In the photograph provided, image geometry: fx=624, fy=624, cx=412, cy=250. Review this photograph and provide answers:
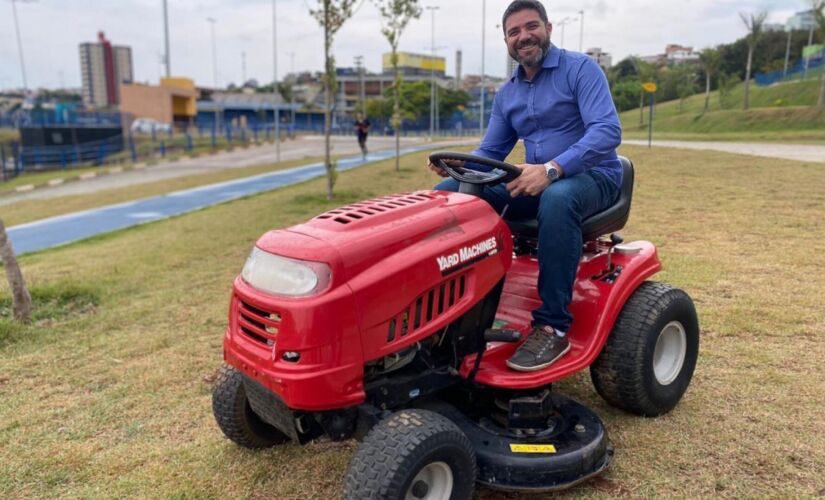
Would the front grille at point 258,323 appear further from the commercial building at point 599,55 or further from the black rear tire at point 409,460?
the commercial building at point 599,55

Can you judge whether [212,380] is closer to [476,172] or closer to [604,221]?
[476,172]

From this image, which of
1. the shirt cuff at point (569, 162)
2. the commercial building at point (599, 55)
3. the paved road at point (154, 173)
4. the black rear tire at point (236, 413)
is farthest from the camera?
the paved road at point (154, 173)

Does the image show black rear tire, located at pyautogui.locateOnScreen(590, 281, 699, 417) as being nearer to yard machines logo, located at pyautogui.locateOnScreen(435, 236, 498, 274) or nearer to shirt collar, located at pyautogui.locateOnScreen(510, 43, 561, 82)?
yard machines logo, located at pyautogui.locateOnScreen(435, 236, 498, 274)

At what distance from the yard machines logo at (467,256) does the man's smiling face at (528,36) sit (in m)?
0.94

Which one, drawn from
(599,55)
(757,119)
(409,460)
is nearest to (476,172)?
(409,460)

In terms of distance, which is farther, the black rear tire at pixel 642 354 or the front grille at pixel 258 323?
the black rear tire at pixel 642 354

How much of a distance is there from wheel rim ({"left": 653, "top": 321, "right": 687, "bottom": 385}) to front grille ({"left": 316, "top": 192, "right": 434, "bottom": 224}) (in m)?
1.52

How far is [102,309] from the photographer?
5.43 metres

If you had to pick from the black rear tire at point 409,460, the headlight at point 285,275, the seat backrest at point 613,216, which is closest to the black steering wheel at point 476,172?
the seat backrest at point 613,216

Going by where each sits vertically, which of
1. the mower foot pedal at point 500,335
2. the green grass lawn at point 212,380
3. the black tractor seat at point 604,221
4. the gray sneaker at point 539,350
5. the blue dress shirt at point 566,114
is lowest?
the green grass lawn at point 212,380

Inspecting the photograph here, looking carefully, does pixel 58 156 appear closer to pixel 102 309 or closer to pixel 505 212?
pixel 102 309

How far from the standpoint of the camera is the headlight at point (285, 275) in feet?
6.89

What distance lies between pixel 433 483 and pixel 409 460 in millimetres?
259

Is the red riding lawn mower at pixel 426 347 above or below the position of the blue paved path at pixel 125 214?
above
